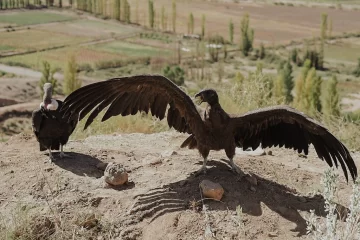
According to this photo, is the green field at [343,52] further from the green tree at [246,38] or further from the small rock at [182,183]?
the small rock at [182,183]

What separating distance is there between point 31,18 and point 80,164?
5939 cm

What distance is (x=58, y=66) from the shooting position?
4550 centimetres

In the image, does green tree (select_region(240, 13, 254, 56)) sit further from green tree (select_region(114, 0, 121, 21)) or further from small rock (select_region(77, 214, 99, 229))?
small rock (select_region(77, 214, 99, 229))

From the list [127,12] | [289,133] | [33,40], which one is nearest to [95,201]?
[289,133]

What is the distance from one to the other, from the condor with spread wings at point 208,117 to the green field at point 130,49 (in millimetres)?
47938

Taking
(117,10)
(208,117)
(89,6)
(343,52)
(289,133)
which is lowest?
(343,52)

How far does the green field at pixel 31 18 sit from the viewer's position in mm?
58469

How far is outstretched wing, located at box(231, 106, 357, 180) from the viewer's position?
5070mm

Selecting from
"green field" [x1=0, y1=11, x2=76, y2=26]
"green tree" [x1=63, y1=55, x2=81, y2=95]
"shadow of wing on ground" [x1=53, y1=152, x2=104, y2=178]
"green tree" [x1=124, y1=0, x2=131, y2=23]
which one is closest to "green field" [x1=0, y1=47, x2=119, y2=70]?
"green field" [x1=0, y1=11, x2=76, y2=26]

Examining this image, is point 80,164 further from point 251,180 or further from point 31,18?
point 31,18

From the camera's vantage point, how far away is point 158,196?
541cm

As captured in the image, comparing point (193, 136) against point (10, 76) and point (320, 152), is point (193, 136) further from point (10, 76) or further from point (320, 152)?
point (10, 76)

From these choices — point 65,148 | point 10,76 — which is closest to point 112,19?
point 10,76

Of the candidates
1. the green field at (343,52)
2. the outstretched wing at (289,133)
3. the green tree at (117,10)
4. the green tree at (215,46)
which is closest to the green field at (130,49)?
the green tree at (215,46)
